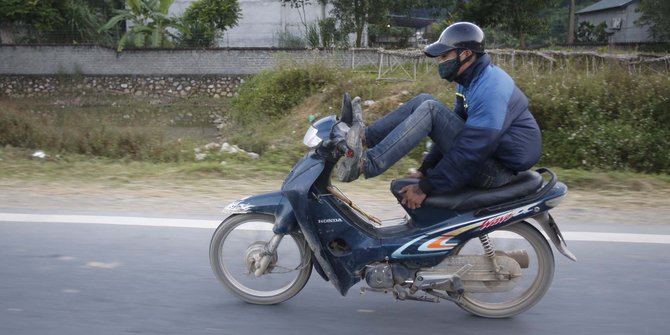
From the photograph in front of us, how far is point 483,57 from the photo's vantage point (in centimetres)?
378

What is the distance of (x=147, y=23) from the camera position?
30047mm

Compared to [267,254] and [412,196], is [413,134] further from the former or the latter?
[267,254]

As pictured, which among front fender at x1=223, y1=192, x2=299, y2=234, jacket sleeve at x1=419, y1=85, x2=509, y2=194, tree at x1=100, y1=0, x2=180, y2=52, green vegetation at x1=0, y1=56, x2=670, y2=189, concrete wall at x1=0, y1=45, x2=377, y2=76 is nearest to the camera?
jacket sleeve at x1=419, y1=85, x2=509, y2=194

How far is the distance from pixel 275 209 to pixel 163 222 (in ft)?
7.12

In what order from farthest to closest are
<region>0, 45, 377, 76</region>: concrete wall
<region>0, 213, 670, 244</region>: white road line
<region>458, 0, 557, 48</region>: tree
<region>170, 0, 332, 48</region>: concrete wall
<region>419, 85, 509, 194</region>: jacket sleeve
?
<region>170, 0, 332, 48</region>: concrete wall < <region>0, 45, 377, 76</region>: concrete wall < <region>458, 0, 557, 48</region>: tree < <region>0, 213, 670, 244</region>: white road line < <region>419, 85, 509, 194</region>: jacket sleeve

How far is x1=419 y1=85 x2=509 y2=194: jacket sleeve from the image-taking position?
3.53 m

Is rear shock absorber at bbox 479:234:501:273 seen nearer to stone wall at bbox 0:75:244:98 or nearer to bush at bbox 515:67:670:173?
bush at bbox 515:67:670:173

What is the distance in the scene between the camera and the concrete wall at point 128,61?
2864 centimetres

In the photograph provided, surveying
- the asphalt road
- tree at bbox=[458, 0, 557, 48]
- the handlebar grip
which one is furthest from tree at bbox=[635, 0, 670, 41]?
the handlebar grip

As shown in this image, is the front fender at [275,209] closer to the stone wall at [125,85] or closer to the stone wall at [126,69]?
the stone wall at [126,69]

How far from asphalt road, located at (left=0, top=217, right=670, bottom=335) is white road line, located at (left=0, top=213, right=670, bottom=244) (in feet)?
0.39

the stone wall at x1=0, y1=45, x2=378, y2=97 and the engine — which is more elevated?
the stone wall at x1=0, y1=45, x2=378, y2=97

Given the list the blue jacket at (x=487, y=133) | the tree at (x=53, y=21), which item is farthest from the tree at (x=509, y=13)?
the blue jacket at (x=487, y=133)

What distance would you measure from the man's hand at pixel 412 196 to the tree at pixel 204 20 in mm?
27004
